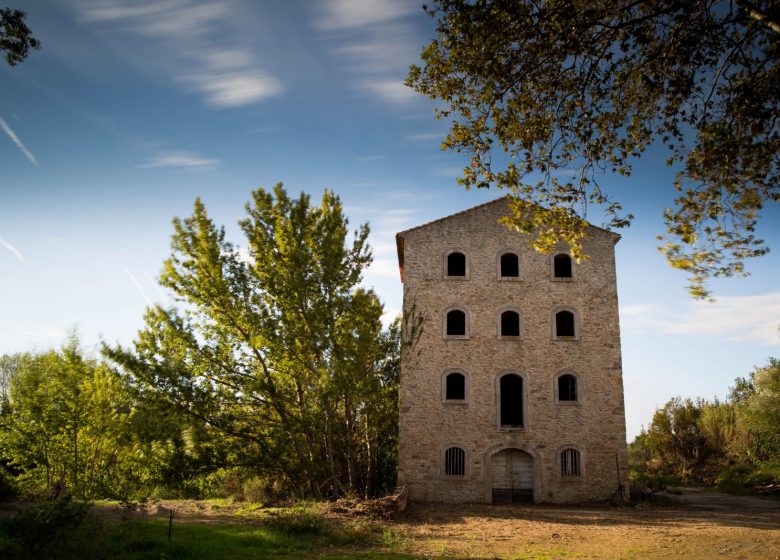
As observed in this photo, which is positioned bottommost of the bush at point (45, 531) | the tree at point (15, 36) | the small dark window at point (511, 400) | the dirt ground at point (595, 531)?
the dirt ground at point (595, 531)

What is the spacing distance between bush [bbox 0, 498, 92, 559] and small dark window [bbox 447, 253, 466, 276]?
651 inches

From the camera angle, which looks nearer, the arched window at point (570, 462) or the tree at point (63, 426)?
the arched window at point (570, 462)

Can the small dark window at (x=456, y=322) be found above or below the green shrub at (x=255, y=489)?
above

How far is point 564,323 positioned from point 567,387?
256 centimetres

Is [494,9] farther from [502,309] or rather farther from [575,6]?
[502,309]

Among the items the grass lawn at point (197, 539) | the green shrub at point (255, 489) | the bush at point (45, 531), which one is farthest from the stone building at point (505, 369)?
the bush at point (45, 531)

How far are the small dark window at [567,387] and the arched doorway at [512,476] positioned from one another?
2.68 metres

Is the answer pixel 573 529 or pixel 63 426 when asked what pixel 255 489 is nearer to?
pixel 63 426

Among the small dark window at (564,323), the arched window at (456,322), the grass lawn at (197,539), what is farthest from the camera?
the arched window at (456,322)

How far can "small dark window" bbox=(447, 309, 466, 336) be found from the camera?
22.4 m

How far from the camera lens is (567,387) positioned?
2158cm

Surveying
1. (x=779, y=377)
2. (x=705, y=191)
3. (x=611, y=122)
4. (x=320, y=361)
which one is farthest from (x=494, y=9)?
(x=779, y=377)

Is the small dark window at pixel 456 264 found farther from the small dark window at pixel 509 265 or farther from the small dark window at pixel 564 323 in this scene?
the small dark window at pixel 564 323

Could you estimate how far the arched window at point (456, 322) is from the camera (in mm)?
22312
